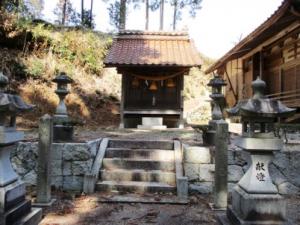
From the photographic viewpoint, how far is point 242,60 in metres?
16.5

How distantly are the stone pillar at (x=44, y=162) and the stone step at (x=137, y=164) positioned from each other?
159 cm

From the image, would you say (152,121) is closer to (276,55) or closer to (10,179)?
(276,55)

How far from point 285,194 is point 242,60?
35.8 feet

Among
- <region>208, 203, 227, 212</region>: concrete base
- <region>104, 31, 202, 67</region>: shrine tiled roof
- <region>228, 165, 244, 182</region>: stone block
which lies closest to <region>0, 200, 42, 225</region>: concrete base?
<region>208, 203, 227, 212</region>: concrete base

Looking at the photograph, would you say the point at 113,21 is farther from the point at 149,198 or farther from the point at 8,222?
the point at 8,222

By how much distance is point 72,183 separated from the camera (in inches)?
272

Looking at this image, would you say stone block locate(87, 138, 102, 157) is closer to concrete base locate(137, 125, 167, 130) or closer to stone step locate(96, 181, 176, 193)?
stone step locate(96, 181, 176, 193)

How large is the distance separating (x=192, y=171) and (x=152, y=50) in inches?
302

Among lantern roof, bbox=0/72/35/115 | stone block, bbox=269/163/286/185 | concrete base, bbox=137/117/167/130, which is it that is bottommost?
stone block, bbox=269/163/286/185

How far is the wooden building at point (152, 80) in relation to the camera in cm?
1275

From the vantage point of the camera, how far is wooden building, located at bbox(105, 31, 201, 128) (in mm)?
12750

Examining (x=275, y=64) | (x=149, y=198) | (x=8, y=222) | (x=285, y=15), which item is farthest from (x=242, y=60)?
(x=8, y=222)

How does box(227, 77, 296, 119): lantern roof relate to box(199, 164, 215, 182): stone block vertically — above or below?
above

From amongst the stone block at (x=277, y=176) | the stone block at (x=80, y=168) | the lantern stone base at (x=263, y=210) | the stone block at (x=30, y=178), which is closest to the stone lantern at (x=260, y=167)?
the lantern stone base at (x=263, y=210)
